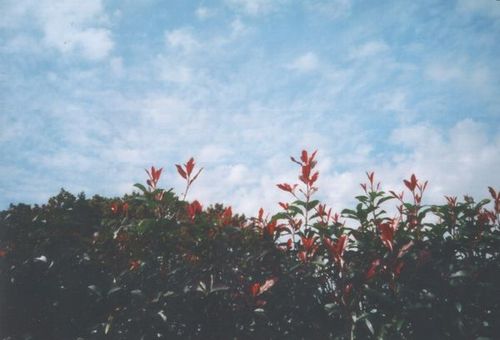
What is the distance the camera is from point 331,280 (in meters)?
3.58

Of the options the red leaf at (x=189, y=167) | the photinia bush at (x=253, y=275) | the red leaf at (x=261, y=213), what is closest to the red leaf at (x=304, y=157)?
the photinia bush at (x=253, y=275)

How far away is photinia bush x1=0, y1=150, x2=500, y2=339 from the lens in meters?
3.29

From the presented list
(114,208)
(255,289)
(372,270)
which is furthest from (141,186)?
(372,270)

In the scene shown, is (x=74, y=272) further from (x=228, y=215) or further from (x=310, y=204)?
(x=310, y=204)

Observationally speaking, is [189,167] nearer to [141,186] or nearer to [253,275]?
[141,186]

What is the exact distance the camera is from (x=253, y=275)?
3.64 m

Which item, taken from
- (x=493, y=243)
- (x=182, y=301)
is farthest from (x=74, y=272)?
(x=493, y=243)

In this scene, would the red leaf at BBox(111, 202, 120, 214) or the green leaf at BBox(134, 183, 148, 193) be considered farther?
the red leaf at BBox(111, 202, 120, 214)

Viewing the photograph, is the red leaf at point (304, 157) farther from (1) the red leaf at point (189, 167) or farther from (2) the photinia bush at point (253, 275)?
(1) the red leaf at point (189, 167)

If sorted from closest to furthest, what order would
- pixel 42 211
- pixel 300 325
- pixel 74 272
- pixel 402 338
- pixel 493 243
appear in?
pixel 402 338 < pixel 300 325 < pixel 493 243 < pixel 74 272 < pixel 42 211

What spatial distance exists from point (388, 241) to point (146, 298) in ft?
7.66

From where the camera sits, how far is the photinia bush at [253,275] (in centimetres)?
329

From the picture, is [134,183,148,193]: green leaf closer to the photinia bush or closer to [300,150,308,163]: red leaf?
the photinia bush

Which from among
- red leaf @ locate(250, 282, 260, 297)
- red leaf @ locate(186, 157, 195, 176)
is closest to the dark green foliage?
red leaf @ locate(250, 282, 260, 297)
